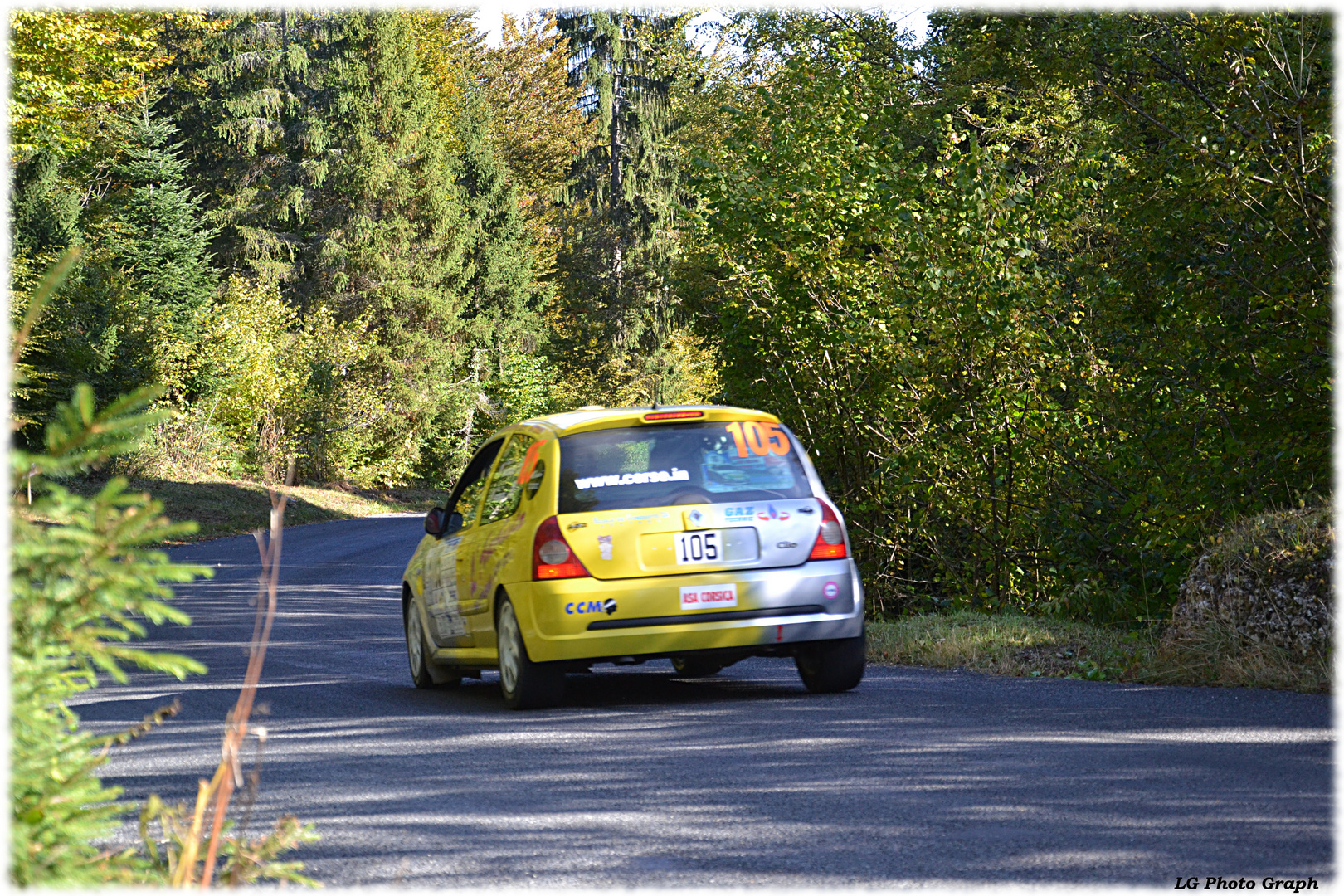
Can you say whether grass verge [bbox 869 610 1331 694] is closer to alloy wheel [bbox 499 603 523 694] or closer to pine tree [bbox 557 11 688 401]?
alloy wheel [bbox 499 603 523 694]

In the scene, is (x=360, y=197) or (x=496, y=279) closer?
(x=360, y=197)

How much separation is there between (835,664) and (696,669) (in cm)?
190

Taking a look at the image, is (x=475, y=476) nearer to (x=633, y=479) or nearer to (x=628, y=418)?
(x=628, y=418)

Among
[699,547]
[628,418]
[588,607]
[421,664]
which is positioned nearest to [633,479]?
[628,418]

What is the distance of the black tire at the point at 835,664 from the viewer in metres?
9.38

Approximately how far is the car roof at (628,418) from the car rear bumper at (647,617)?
1.05m

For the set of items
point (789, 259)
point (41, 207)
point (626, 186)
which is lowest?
point (789, 259)

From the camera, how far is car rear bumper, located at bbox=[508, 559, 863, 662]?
29.1ft

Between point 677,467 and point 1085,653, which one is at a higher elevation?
point 677,467

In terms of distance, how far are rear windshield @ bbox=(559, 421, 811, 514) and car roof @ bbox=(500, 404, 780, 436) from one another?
0.12 ft

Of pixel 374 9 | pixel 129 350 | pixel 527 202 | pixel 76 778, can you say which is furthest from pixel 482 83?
pixel 76 778

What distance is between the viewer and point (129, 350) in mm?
42219

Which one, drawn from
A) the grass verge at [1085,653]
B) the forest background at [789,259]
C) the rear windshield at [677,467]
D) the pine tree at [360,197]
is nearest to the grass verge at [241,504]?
the forest background at [789,259]

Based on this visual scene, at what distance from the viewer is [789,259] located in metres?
16.9
